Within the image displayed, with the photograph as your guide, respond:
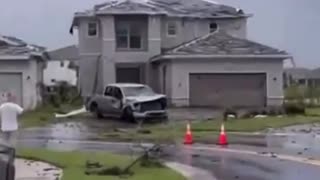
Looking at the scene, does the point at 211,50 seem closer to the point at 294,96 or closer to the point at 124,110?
the point at 294,96

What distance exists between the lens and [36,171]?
65.6 ft

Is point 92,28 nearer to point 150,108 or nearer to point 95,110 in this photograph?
point 95,110

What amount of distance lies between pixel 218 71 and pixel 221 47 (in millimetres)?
1749

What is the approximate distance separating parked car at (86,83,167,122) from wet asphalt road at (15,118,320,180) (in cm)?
132

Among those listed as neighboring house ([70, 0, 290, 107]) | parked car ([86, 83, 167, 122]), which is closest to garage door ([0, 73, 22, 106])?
parked car ([86, 83, 167, 122])

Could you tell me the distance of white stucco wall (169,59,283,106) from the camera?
52.8 m

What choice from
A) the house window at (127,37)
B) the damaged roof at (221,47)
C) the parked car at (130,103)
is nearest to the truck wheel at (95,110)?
the parked car at (130,103)

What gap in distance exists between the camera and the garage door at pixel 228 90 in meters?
52.9

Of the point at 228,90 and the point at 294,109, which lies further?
the point at 228,90

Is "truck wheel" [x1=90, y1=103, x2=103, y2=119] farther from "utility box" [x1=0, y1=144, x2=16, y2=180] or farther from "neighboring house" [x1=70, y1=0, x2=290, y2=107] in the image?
"utility box" [x1=0, y1=144, x2=16, y2=180]

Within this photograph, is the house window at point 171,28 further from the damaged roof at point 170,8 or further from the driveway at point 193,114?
the driveway at point 193,114

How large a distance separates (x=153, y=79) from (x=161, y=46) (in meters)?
2.37

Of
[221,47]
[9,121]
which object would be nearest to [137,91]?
[221,47]

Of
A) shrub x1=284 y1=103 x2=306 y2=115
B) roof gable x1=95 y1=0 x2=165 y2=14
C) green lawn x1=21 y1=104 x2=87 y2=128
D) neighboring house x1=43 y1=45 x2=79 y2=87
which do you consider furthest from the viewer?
neighboring house x1=43 y1=45 x2=79 y2=87
